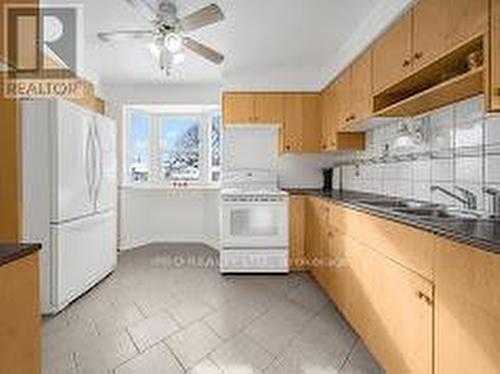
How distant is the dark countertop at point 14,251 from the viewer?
1.43 meters

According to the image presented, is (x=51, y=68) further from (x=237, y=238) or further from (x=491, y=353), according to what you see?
(x=491, y=353)

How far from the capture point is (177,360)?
99.7 inches

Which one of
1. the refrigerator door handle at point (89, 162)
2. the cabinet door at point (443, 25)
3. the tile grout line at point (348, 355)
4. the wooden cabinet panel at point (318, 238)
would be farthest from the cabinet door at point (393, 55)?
the refrigerator door handle at point (89, 162)

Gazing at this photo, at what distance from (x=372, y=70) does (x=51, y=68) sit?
9.46 ft

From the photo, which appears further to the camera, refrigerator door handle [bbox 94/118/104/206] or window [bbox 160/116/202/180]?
window [bbox 160/116/202/180]

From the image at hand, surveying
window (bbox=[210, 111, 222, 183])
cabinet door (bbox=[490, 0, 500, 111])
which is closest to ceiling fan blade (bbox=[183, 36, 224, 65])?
cabinet door (bbox=[490, 0, 500, 111])

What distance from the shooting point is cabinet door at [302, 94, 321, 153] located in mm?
5141

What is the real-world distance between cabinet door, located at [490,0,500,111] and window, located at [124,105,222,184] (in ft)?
16.2

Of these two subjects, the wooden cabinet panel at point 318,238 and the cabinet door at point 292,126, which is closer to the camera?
the wooden cabinet panel at point 318,238

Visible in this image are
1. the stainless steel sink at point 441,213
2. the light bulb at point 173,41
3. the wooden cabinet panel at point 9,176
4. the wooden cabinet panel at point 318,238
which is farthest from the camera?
the wooden cabinet panel at point 318,238

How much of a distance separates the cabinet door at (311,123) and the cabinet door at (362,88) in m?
1.39

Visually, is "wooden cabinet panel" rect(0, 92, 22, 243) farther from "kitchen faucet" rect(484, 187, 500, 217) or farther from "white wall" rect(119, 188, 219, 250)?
"white wall" rect(119, 188, 219, 250)

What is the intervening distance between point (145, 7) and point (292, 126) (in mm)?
2834

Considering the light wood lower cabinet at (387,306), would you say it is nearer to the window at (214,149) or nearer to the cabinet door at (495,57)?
the cabinet door at (495,57)
